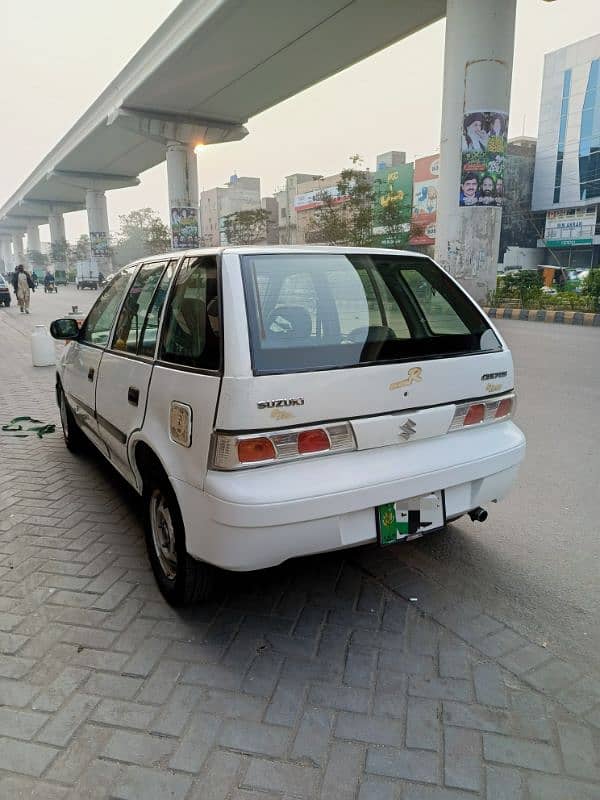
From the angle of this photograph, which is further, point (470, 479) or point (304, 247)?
point (304, 247)

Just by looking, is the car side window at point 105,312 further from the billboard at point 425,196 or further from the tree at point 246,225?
the tree at point 246,225

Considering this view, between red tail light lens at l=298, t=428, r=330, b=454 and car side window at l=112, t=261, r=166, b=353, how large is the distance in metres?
1.37

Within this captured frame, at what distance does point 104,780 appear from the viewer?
6.13 feet

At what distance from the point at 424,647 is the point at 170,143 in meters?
36.0

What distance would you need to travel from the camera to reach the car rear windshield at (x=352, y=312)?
95.0 inches

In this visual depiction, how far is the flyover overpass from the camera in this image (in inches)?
626

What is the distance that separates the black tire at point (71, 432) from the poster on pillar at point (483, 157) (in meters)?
14.5

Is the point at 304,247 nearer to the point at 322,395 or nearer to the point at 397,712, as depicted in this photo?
the point at 322,395

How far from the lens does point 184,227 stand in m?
34.2

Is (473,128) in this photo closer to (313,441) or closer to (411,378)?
(411,378)

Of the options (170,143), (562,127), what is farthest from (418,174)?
(170,143)

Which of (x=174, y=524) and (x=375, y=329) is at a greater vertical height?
(x=375, y=329)

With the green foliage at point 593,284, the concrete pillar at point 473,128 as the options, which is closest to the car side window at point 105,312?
the concrete pillar at point 473,128

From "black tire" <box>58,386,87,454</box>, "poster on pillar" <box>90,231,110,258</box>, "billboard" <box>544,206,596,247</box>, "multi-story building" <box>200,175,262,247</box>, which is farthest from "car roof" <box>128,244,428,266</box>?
"multi-story building" <box>200,175,262,247</box>
